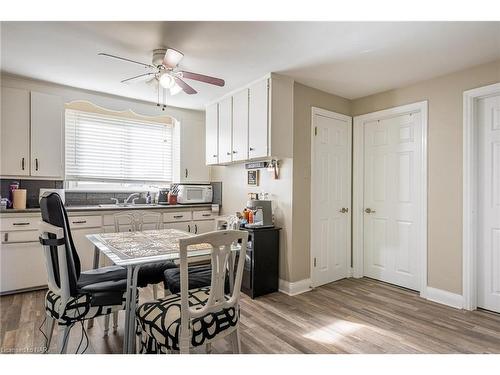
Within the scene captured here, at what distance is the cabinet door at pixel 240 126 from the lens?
3365 millimetres

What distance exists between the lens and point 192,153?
455 centimetres

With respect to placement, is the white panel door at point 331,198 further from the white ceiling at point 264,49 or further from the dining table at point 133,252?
the dining table at point 133,252

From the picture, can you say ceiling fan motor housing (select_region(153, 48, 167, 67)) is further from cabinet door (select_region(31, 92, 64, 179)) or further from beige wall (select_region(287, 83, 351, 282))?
cabinet door (select_region(31, 92, 64, 179))

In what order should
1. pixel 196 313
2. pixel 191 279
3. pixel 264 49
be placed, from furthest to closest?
pixel 264 49 → pixel 191 279 → pixel 196 313

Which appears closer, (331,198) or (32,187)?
(32,187)

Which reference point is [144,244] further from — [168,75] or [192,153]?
[192,153]

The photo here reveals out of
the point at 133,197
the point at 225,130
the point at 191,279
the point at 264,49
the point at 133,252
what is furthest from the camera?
the point at 133,197

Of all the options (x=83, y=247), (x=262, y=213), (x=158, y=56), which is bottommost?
(x=83, y=247)

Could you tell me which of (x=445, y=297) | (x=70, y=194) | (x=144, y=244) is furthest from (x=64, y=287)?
(x=445, y=297)

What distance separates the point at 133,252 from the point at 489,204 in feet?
10.4

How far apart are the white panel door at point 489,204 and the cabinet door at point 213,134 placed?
2.91 meters

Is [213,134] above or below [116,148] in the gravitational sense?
above

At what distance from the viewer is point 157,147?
4520 mm

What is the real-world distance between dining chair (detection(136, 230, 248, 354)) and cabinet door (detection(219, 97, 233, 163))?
2197mm
